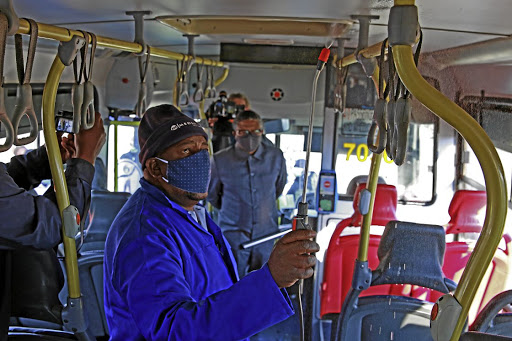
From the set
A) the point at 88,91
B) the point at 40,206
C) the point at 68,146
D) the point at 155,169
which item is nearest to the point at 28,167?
the point at 68,146

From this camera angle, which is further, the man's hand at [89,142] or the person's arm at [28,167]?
the person's arm at [28,167]

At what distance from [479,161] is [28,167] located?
2447 mm

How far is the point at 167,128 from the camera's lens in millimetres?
2336

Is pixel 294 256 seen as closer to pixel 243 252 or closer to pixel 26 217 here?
pixel 26 217

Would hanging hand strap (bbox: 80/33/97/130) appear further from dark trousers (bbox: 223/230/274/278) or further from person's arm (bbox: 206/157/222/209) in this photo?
dark trousers (bbox: 223/230/274/278)

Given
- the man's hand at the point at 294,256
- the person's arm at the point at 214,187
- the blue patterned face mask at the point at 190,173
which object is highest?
the blue patterned face mask at the point at 190,173

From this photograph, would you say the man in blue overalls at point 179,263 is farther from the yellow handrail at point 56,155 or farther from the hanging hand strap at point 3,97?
the hanging hand strap at point 3,97

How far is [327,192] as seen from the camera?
4.85 meters

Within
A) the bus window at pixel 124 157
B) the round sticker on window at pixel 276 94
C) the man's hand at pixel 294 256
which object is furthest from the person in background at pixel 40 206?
the round sticker on window at pixel 276 94

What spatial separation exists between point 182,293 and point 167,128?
2.40 feet

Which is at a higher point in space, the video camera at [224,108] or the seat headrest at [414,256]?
the video camera at [224,108]

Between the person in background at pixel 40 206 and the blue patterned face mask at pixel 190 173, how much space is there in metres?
0.60

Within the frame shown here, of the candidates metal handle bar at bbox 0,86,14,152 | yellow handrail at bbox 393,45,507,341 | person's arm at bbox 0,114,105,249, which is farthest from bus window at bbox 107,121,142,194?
yellow handrail at bbox 393,45,507,341

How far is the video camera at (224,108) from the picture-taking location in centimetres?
617
